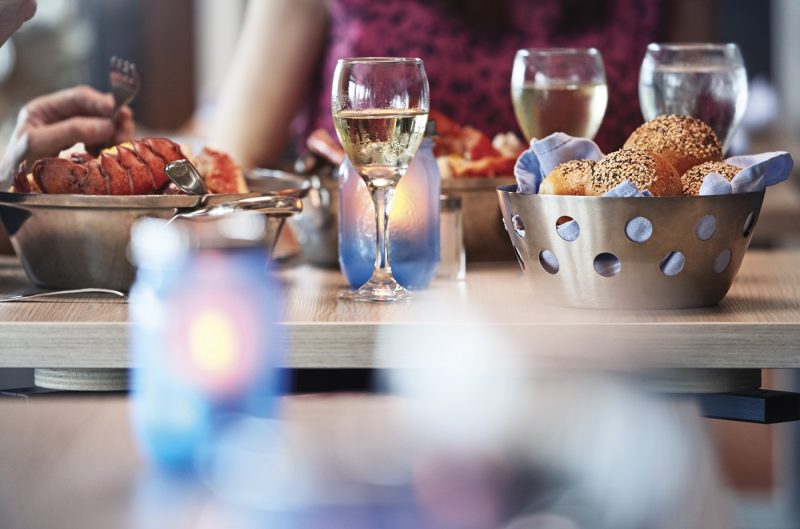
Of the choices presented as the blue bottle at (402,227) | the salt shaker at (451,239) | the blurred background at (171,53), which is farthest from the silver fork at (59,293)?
the blurred background at (171,53)

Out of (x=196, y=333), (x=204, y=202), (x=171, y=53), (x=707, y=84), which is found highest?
(x=171, y=53)

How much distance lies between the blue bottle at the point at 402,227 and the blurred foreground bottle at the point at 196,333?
9cm

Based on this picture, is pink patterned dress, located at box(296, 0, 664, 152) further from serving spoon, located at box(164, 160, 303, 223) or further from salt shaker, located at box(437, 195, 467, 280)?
serving spoon, located at box(164, 160, 303, 223)

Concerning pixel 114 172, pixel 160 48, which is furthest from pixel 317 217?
pixel 160 48

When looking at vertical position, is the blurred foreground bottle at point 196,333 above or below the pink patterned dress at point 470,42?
below

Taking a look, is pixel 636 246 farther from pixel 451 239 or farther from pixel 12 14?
pixel 12 14

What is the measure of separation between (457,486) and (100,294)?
0.38m

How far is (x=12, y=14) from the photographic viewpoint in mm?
1026

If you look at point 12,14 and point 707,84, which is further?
point 707,84

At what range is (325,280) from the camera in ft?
4.00

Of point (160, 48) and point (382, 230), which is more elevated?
point (160, 48)

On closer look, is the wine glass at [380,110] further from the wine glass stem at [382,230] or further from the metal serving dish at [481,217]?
the metal serving dish at [481,217]

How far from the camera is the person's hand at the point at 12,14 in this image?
1021mm

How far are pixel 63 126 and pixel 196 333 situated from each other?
1.08ft
